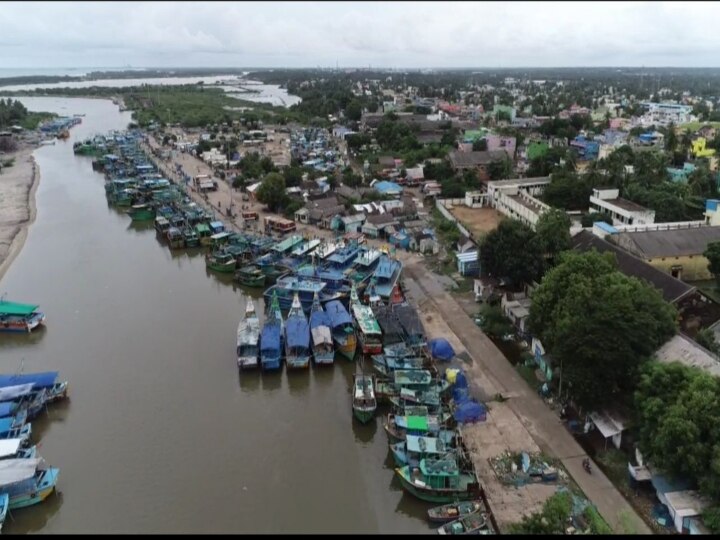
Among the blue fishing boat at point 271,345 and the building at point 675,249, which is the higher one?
the building at point 675,249

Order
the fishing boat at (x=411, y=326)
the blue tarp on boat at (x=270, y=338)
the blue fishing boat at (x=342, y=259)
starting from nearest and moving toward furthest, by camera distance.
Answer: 1. the blue tarp on boat at (x=270, y=338)
2. the fishing boat at (x=411, y=326)
3. the blue fishing boat at (x=342, y=259)

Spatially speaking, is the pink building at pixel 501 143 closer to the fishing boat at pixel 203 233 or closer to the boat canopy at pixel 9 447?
the fishing boat at pixel 203 233

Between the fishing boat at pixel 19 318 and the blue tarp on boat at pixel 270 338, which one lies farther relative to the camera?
the fishing boat at pixel 19 318

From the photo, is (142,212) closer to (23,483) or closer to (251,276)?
(251,276)

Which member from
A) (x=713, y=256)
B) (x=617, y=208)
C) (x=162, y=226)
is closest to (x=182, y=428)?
(x=713, y=256)

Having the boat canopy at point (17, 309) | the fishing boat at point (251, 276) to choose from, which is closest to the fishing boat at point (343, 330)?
the fishing boat at point (251, 276)

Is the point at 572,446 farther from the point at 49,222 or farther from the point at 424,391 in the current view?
the point at 49,222
